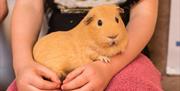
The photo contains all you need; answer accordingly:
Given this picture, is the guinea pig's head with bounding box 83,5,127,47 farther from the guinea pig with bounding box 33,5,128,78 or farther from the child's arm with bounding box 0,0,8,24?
the child's arm with bounding box 0,0,8,24

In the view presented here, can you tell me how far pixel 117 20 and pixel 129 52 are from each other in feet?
0.52

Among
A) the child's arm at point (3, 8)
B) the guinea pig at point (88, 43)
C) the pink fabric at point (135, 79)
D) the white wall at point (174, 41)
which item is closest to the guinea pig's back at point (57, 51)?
the guinea pig at point (88, 43)

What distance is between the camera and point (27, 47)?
861 millimetres

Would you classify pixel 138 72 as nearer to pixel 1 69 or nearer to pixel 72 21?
pixel 72 21

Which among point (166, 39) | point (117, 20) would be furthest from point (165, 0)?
point (117, 20)

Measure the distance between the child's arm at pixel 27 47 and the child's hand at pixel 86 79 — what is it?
28mm

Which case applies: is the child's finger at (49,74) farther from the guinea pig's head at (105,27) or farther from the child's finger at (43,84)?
the guinea pig's head at (105,27)

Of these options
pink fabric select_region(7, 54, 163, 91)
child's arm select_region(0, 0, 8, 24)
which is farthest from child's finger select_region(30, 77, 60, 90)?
child's arm select_region(0, 0, 8, 24)

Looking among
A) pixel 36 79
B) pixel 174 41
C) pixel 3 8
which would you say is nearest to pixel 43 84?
pixel 36 79

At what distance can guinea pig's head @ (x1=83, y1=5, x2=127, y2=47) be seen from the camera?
692 mm

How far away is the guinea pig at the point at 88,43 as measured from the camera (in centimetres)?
70

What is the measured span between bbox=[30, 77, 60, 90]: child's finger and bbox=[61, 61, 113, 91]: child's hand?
0.02 metres

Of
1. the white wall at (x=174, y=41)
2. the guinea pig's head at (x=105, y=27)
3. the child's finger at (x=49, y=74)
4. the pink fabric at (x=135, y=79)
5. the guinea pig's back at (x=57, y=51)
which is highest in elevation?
the guinea pig's head at (x=105, y=27)

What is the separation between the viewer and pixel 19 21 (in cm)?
93
